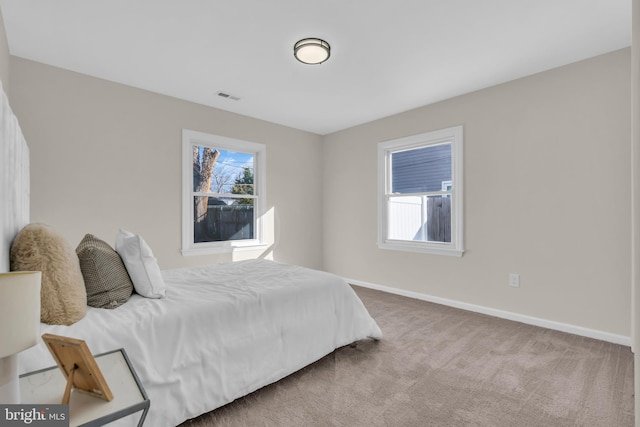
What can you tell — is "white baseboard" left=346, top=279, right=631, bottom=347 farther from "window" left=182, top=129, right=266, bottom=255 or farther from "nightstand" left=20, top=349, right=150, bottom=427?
"nightstand" left=20, top=349, right=150, bottom=427

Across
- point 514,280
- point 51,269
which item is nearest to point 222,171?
point 51,269

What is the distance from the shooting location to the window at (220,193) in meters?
3.72

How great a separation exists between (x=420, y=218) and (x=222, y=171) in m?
2.72

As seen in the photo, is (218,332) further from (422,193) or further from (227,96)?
(422,193)

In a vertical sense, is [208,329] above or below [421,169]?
below

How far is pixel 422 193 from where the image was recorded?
3992 mm

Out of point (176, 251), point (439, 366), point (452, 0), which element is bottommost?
point (439, 366)

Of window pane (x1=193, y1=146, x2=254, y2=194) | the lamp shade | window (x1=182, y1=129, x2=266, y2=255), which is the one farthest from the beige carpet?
window pane (x1=193, y1=146, x2=254, y2=194)

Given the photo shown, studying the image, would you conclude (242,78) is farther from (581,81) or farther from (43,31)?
(581,81)

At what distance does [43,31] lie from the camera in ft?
7.61

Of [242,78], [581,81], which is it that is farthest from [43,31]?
[581,81]

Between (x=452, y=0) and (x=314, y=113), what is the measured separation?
236cm

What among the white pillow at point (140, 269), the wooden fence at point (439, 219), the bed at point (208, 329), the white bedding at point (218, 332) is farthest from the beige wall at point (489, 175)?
the white pillow at point (140, 269)

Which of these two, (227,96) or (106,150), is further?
(227,96)
